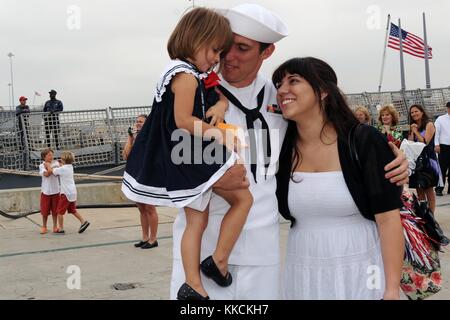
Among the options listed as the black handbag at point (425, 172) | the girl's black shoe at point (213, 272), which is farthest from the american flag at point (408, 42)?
the girl's black shoe at point (213, 272)

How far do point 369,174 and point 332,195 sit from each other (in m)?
0.16

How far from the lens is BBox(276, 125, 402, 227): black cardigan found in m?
2.07

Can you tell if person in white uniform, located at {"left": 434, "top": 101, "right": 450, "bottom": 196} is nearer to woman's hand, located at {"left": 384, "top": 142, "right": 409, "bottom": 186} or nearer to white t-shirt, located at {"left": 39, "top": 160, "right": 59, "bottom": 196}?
white t-shirt, located at {"left": 39, "top": 160, "right": 59, "bottom": 196}

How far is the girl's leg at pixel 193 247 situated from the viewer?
2082 mm

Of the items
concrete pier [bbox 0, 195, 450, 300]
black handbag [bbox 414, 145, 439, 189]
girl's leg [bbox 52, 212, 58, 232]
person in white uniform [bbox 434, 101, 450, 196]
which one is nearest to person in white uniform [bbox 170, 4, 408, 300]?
concrete pier [bbox 0, 195, 450, 300]

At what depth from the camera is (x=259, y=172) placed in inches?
86.0

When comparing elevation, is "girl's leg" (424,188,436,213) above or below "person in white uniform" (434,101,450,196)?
below

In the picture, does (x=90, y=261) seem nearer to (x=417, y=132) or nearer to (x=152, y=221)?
(x=152, y=221)

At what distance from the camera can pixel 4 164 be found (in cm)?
1129

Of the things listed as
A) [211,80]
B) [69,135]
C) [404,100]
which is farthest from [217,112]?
[404,100]

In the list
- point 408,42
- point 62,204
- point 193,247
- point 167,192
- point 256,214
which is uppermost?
point 408,42
